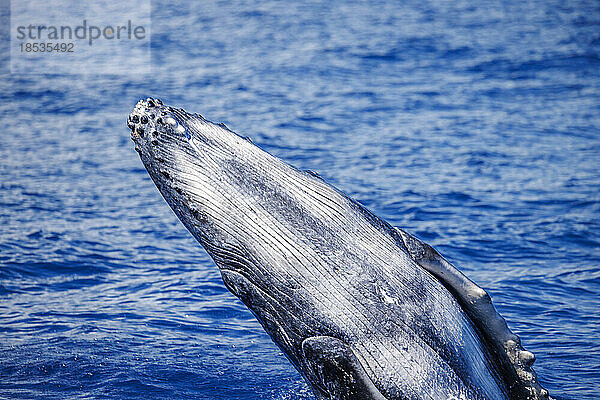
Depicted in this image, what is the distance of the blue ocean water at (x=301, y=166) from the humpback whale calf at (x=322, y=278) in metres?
2.58

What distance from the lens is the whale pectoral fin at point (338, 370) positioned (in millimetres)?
3742

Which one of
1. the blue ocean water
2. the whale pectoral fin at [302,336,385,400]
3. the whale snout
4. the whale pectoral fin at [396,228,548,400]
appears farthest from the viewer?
the blue ocean water

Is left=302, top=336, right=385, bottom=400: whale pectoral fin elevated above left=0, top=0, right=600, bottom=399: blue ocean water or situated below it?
above

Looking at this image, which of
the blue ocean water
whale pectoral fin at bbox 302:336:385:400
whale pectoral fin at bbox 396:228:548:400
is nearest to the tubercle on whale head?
whale pectoral fin at bbox 302:336:385:400

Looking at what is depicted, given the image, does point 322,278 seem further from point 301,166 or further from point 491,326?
point 301,166

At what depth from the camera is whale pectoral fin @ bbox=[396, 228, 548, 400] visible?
4266 mm

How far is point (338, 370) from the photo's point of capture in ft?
12.3

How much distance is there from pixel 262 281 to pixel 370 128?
40.4 ft

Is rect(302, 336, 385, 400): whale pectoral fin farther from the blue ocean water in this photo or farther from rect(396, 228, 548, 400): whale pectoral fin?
the blue ocean water

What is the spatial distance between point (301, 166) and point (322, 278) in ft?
32.3

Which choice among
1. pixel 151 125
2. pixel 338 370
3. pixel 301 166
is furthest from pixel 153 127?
pixel 301 166

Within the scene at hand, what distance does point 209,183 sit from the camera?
401 centimetres

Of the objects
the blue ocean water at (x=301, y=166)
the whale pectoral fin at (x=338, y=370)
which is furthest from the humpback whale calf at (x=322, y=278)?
the blue ocean water at (x=301, y=166)

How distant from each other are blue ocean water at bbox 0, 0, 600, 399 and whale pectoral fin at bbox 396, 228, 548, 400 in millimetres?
2410
